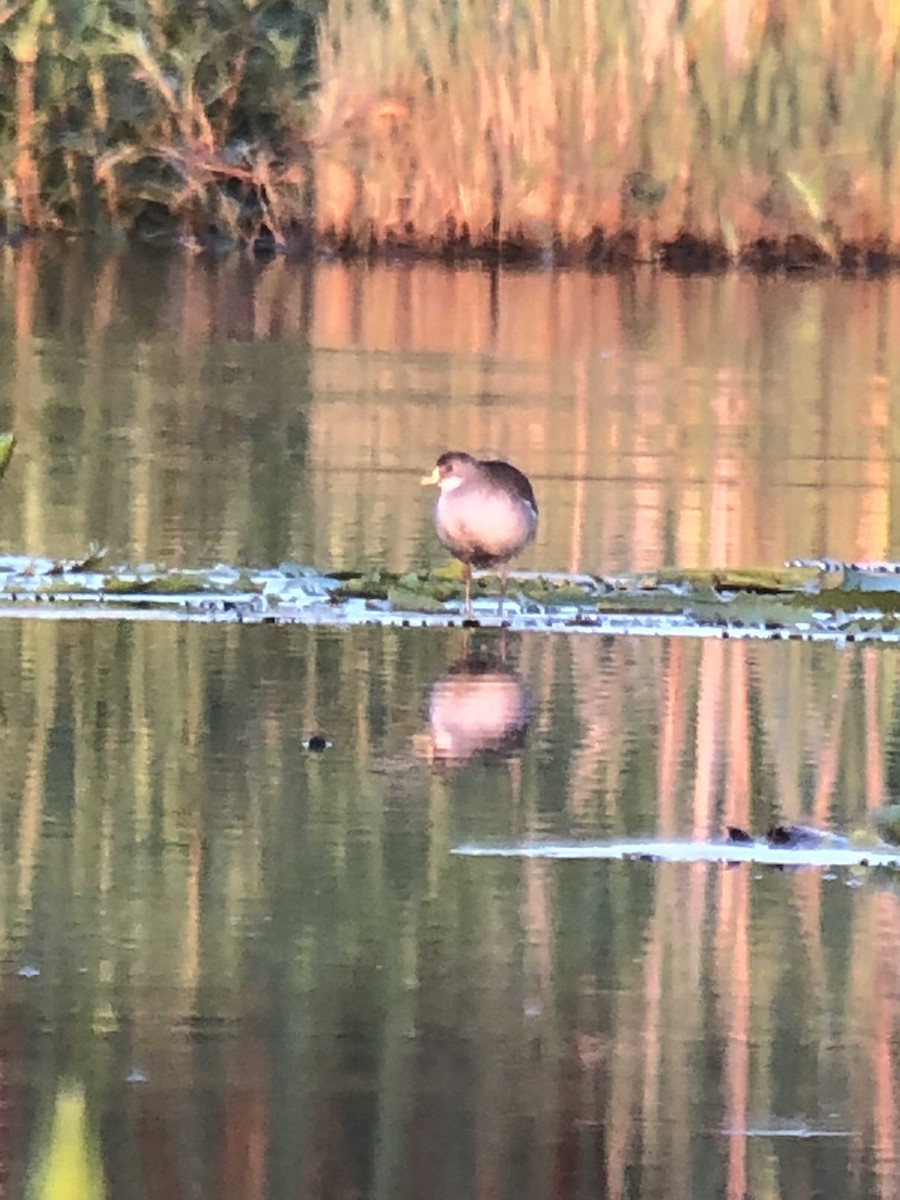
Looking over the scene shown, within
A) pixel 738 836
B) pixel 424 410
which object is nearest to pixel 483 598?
pixel 738 836

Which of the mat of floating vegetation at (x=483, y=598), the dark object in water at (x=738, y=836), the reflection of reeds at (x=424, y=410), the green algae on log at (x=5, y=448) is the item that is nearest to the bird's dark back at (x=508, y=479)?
the mat of floating vegetation at (x=483, y=598)

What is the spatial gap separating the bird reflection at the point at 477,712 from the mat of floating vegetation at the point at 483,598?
0.45 metres

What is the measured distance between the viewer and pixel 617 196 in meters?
15.4

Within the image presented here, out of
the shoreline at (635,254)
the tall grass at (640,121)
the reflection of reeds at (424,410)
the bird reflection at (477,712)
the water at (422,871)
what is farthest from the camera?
the shoreline at (635,254)

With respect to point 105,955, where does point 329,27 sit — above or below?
above

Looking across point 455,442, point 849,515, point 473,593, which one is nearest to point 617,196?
point 455,442

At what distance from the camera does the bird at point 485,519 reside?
6.29 metres

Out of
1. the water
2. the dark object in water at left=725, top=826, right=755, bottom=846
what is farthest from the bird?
the dark object in water at left=725, top=826, right=755, bottom=846

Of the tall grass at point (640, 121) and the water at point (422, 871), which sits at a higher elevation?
the tall grass at point (640, 121)

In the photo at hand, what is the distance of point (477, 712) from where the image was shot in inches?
208

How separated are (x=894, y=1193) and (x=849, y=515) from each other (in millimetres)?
4697

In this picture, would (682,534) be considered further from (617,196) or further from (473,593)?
(617,196)

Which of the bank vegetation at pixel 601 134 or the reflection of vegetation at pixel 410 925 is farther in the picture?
the bank vegetation at pixel 601 134

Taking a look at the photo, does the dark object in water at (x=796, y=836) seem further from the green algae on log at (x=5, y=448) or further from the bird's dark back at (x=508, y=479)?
the green algae on log at (x=5, y=448)
